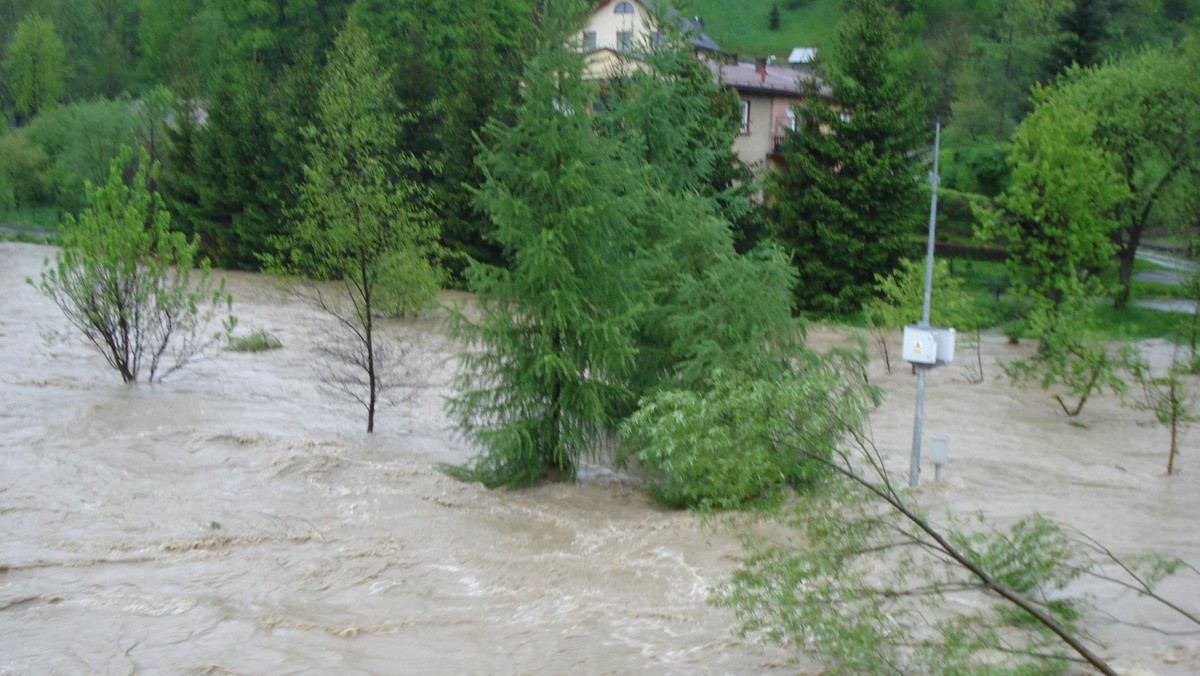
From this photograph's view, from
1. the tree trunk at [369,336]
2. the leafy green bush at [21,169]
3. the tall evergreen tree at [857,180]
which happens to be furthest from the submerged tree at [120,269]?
the leafy green bush at [21,169]

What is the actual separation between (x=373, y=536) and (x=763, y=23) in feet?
282

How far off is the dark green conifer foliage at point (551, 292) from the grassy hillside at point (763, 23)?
72.4 m

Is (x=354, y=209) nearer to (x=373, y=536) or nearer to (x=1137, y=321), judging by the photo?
(x=373, y=536)

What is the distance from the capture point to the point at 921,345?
49.7 feet

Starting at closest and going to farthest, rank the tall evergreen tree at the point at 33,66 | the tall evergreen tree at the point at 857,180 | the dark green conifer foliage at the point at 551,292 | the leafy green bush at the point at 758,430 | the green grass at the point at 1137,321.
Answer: the leafy green bush at the point at 758,430
the dark green conifer foliage at the point at 551,292
the green grass at the point at 1137,321
the tall evergreen tree at the point at 857,180
the tall evergreen tree at the point at 33,66

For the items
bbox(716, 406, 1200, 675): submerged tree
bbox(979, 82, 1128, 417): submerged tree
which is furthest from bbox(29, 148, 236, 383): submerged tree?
bbox(979, 82, 1128, 417): submerged tree

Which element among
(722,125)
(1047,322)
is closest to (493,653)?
(1047,322)

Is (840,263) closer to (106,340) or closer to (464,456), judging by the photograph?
(464,456)

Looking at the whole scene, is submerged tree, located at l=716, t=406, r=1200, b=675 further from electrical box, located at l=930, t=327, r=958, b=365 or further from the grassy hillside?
the grassy hillside

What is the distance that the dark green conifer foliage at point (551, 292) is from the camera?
55.5ft

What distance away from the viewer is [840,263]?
37.0 meters

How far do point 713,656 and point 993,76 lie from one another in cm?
5462

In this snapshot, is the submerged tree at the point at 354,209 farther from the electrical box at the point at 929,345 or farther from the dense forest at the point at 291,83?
the electrical box at the point at 929,345

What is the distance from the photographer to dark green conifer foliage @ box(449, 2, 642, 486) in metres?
16.9
